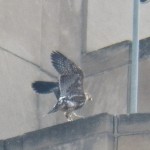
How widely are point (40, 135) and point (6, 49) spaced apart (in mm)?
3020

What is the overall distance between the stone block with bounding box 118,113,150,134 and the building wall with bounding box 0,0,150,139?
3.29 m

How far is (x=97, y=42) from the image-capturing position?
19.6m

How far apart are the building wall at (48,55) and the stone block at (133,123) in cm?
329

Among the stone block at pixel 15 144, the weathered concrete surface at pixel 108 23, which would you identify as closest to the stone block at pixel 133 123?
the stone block at pixel 15 144

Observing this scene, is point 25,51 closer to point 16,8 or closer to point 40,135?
point 16,8

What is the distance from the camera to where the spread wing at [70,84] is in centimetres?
1596

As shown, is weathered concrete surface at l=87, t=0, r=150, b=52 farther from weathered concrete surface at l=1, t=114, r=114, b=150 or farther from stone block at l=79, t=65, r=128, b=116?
weathered concrete surface at l=1, t=114, r=114, b=150

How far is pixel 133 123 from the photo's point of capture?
595 inches

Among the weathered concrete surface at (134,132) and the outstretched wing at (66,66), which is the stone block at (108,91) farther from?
the weathered concrete surface at (134,132)

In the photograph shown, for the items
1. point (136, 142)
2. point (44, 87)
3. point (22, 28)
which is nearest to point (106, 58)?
point (22, 28)

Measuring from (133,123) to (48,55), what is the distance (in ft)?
13.9

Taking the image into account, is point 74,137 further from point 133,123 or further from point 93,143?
point 133,123

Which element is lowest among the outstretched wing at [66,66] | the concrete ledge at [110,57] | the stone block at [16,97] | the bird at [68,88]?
the bird at [68,88]

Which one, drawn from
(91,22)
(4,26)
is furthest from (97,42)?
(4,26)
